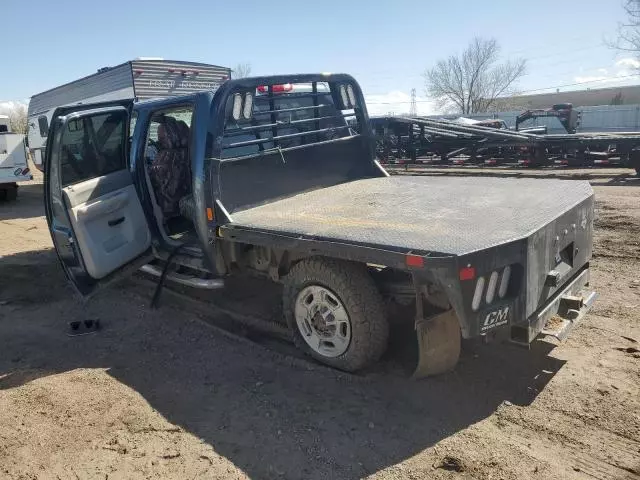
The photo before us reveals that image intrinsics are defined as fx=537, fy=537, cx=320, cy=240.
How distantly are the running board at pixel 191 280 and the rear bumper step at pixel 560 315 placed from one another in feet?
8.66

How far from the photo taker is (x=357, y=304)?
12.1 feet

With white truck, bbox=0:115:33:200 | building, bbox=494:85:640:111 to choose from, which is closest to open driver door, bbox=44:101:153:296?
white truck, bbox=0:115:33:200

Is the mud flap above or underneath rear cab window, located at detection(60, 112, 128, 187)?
underneath

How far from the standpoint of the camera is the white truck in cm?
1450

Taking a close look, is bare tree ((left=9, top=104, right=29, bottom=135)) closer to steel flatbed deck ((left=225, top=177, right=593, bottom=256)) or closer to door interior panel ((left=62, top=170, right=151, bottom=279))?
door interior panel ((left=62, top=170, right=151, bottom=279))

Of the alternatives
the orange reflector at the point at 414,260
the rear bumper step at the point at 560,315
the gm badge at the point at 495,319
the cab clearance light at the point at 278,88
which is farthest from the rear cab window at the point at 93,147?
the rear bumper step at the point at 560,315

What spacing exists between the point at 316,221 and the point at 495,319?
145 centimetres

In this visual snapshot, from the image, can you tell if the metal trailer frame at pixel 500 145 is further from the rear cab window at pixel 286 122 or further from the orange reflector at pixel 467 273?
the orange reflector at pixel 467 273

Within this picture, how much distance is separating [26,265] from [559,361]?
23.3ft

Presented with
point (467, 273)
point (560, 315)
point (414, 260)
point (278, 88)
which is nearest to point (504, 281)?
point (467, 273)

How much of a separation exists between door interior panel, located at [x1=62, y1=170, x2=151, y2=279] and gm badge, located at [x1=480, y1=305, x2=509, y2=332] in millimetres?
3733

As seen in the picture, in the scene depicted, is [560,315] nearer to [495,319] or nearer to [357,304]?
[495,319]

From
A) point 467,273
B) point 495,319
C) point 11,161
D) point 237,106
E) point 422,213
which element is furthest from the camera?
point 11,161


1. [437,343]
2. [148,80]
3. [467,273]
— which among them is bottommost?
[437,343]
